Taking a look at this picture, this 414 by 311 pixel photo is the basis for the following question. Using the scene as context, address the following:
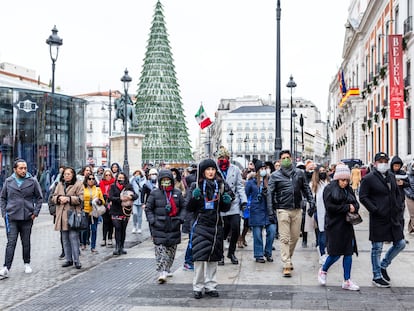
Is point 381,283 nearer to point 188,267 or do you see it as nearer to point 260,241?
point 260,241

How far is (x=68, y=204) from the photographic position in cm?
913

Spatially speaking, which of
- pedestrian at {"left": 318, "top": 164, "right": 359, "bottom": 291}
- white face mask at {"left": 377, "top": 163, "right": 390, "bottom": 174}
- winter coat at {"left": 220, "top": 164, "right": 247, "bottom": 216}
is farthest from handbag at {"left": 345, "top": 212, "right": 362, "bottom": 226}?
winter coat at {"left": 220, "top": 164, "right": 247, "bottom": 216}

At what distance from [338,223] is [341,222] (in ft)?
0.13

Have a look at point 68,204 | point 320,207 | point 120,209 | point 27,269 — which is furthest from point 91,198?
point 320,207

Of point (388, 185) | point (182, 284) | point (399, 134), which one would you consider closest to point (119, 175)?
point (182, 284)

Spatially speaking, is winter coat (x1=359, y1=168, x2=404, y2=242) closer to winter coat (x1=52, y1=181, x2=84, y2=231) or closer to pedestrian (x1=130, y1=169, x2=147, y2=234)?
winter coat (x1=52, y1=181, x2=84, y2=231)

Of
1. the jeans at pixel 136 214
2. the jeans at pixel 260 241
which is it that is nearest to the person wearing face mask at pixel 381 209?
the jeans at pixel 260 241

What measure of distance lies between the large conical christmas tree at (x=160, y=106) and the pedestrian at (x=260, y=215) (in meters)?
46.0

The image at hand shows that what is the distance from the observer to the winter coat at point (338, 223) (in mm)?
7066

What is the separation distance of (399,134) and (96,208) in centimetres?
2820

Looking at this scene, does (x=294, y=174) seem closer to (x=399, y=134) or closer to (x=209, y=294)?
(x=209, y=294)

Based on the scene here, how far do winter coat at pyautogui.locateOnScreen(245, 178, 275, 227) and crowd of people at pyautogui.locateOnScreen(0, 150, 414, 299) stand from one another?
17mm

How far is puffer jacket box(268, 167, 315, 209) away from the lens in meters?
8.20

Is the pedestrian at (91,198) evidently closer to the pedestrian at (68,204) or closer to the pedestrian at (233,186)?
the pedestrian at (68,204)
